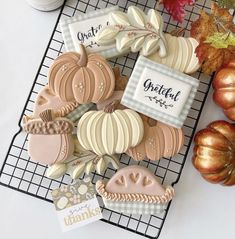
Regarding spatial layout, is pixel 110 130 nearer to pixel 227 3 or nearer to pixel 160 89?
pixel 160 89

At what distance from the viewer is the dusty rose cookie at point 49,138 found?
1.01m

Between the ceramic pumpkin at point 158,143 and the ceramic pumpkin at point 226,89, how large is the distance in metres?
0.10

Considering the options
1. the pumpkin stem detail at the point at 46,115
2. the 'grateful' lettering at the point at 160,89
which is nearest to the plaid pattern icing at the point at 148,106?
the 'grateful' lettering at the point at 160,89

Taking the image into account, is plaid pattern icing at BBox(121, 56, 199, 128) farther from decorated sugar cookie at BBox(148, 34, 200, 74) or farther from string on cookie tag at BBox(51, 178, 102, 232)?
string on cookie tag at BBox(51, 178, 102, 232)

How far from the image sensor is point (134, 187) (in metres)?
1.05

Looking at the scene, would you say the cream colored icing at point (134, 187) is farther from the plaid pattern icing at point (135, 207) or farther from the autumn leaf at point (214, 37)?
the autumn leaf at point (214, 37)

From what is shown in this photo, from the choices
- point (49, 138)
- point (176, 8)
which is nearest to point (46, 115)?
point (49, 138)

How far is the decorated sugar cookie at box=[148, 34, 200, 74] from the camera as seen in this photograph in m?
1.04

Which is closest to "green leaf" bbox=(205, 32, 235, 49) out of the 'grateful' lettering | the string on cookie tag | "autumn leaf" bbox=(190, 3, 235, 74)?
"autumn leaf" bbox=(190, 3, 235, 74)

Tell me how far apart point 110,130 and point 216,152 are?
0.19m

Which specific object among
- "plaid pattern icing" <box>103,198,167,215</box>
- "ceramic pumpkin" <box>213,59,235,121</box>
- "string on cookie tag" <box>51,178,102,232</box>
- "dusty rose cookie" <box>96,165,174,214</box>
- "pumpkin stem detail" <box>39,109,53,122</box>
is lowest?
"string on cookie tag" <box>51,178,102,232</box>

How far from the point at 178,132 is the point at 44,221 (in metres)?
0.31

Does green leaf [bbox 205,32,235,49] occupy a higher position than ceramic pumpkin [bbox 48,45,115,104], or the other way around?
green leaf [bbox 205,32,235,49]

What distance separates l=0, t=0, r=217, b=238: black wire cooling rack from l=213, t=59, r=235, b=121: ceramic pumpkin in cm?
4
